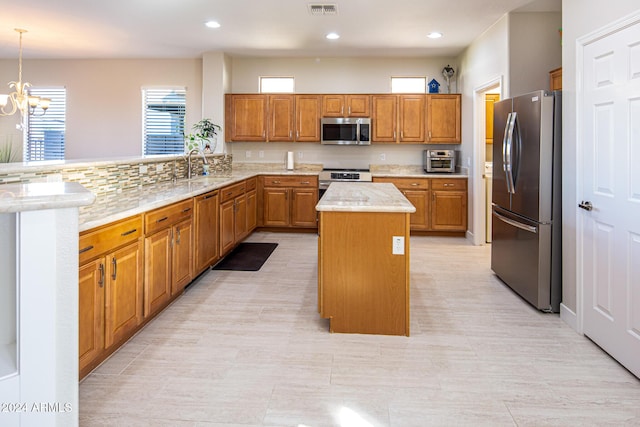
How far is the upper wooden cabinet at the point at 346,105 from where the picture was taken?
21.4ft

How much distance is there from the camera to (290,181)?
Result: 641 cm

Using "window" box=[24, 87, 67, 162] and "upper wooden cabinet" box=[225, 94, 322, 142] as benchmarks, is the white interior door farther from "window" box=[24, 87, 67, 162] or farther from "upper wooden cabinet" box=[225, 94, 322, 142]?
"window" box=[24, 87, 67, 162]

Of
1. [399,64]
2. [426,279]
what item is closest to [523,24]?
[399,64]

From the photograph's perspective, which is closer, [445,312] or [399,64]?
[445,312]

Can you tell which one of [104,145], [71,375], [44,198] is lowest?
[71,375]

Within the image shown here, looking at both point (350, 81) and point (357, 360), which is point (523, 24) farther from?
point (357, 360)

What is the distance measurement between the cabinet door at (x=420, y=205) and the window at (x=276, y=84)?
250cm

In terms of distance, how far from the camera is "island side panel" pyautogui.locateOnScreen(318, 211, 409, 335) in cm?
281

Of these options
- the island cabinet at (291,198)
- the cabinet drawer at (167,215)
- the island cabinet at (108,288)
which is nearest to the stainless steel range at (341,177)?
the island cabinet at (291,198)

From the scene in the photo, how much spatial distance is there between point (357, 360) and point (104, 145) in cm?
617

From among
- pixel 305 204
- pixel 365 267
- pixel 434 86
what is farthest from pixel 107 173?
pixel 434 86

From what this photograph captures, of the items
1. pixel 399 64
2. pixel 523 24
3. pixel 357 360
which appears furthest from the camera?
pixel 399 64

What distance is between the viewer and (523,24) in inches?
178

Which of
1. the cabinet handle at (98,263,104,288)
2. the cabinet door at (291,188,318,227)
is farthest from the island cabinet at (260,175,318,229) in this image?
the cabinet handle at (98,263,104,288)
